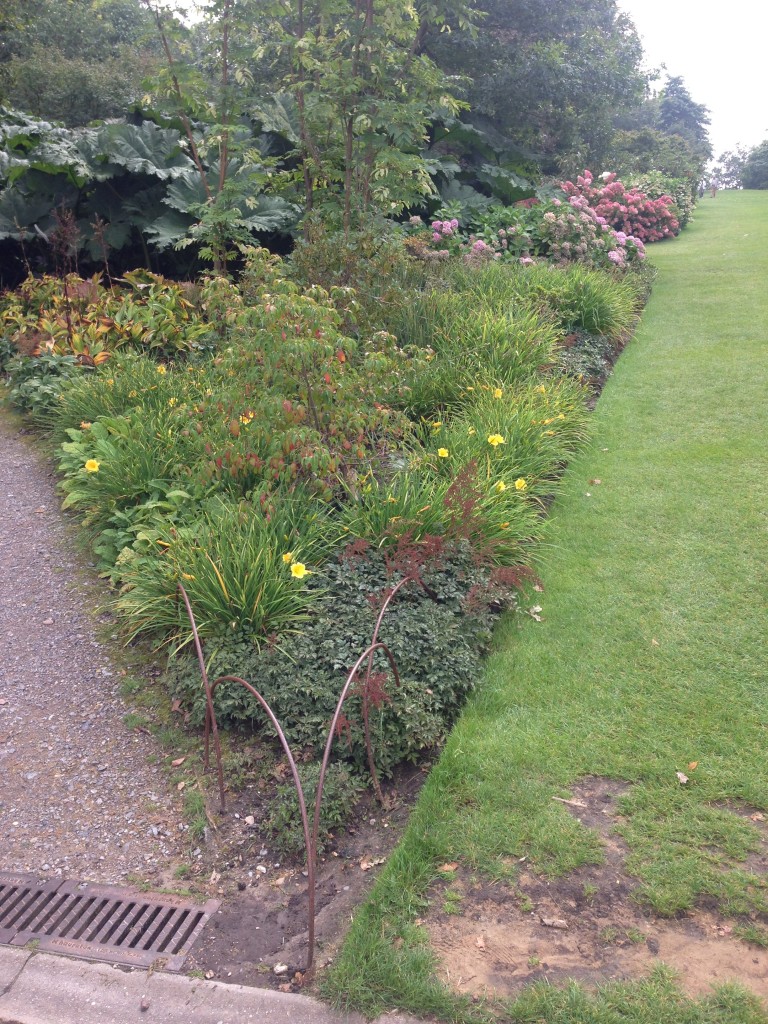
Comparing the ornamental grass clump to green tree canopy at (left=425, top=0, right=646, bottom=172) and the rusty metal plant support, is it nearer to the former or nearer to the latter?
the rusty metal plant support

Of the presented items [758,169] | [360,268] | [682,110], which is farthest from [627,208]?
[682,110]

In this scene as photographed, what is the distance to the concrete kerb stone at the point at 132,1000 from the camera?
81.6 inches

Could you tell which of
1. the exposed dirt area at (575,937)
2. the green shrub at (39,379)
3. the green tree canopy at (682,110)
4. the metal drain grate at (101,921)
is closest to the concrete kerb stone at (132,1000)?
the metal drain grate at (101,921)

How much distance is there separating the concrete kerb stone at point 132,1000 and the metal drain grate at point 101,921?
53 millimetres

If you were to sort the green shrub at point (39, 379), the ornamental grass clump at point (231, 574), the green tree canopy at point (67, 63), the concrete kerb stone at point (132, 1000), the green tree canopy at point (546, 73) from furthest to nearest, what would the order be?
the green tree canopy at point (546, 73) < the green tree canopy at point (67, 63) < the green shrub at point (39, 379) < the ornamental grass clump at point (231, 574) < the concrete kerb stone at point (132, 1000)

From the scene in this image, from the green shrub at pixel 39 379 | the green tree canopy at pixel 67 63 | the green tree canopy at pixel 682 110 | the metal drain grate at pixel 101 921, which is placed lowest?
the metal drain grate at pixel 101 921

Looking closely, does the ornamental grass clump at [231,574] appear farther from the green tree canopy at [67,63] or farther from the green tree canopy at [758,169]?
the green tree canopy at [758,169]

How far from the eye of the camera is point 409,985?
2.12 metres

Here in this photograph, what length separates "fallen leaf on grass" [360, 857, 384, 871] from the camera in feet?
8.46

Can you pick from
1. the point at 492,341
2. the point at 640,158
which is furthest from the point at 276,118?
the point at 640,158

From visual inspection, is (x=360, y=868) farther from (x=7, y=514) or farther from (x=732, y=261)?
(x=732, y=261)

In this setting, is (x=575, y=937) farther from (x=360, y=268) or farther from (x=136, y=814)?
(x=360, y=268)

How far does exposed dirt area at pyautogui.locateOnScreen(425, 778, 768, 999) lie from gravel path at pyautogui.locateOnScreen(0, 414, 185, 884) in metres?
1.03

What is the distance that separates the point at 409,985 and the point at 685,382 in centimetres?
606
